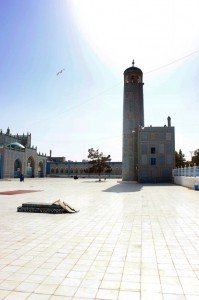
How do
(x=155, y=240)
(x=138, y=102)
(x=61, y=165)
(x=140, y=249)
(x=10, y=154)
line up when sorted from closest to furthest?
(x=140, y=249) → (x=155, y=240) → (x=138, y=102) → (x=10, y=154) → (x=61, y=165)

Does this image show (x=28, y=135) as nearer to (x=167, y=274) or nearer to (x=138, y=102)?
(x=138, y=102)

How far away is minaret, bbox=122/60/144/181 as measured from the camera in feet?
163

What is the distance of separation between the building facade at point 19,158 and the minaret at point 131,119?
28651mm

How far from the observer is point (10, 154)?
65125 mm

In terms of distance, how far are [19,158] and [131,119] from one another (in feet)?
110

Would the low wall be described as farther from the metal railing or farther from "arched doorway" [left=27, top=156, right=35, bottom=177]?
"arched doorway" [left=27, top=156, right=35, bottom=177]

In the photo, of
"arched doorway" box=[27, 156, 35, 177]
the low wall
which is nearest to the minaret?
the low wall

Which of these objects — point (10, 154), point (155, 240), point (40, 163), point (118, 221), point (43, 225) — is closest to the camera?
point (155, 240)

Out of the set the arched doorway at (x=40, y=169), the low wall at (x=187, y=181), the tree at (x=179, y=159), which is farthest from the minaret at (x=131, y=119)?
the arched doorway at (x=40, y=169)

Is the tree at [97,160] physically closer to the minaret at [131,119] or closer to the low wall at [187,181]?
the minaret at [131,119]

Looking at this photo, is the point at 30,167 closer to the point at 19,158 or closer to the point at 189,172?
the point at 19,158

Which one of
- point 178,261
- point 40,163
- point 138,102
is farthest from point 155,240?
point 40,163

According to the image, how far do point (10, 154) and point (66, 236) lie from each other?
2364 inches

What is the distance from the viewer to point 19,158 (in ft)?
229
